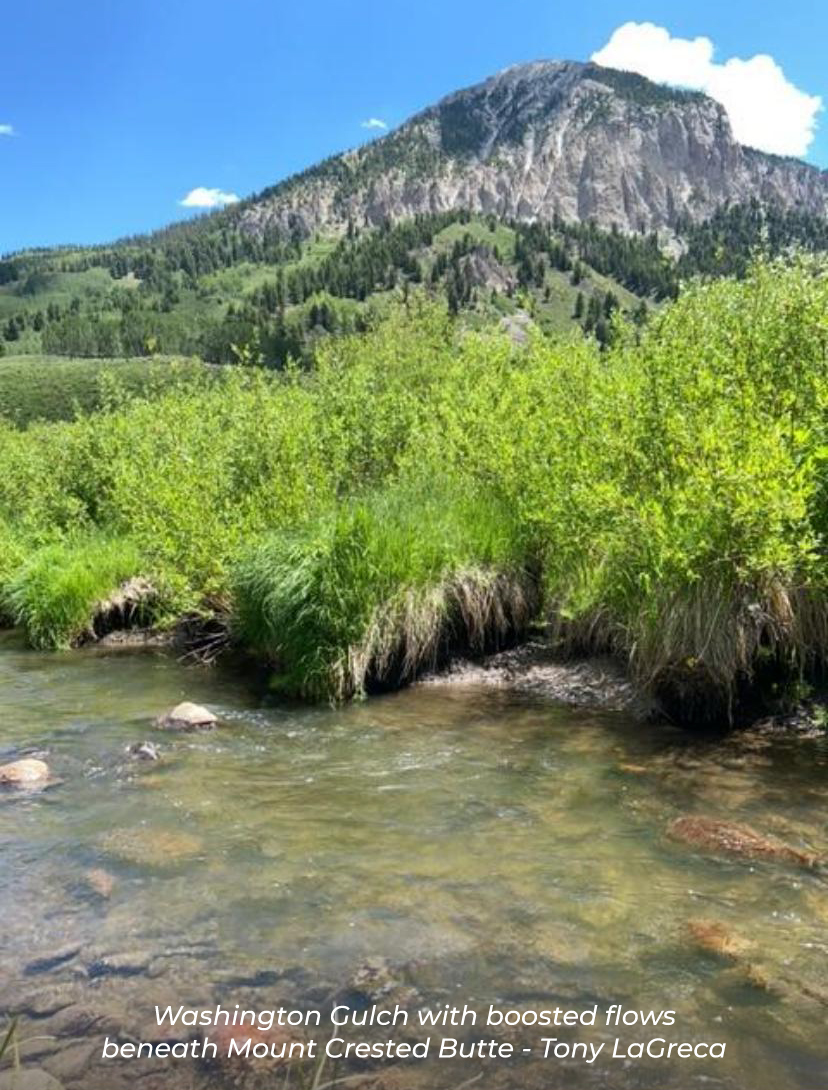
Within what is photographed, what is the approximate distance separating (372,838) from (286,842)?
2.55 ft

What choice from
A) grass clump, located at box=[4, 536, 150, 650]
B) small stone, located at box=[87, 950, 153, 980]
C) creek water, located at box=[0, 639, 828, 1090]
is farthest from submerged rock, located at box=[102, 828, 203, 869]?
grass clump, located at box=[4, 536, 150, 650]

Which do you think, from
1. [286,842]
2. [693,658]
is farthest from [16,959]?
[693,658]

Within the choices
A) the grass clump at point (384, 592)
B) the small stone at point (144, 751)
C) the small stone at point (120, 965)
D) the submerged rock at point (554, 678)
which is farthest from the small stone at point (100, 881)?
the submerged rock at point (554, 678)

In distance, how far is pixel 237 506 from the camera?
687 inches

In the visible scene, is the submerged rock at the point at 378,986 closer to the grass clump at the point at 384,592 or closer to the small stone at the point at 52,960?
the small stone at the point at 52,960

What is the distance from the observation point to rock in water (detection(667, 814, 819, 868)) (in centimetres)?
742

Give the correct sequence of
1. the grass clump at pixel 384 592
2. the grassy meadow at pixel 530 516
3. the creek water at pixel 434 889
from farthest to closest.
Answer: the grass clump at pixel 384 592
the grassy meadow at pixel 530 516
the creek water at pixel 434 889

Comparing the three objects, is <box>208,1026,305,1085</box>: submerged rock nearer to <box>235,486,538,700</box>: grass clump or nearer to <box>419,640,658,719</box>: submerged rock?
<box>419,640,658,719</box>: submerged rock

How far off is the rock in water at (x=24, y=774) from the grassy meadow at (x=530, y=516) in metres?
4.23

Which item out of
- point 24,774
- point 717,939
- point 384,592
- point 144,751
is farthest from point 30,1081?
point 384,592

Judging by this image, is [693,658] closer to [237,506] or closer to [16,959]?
[16,959]

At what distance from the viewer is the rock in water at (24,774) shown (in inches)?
406

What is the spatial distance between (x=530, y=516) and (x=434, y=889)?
22.0 feet

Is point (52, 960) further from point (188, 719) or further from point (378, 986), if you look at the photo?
point (188, 719)
